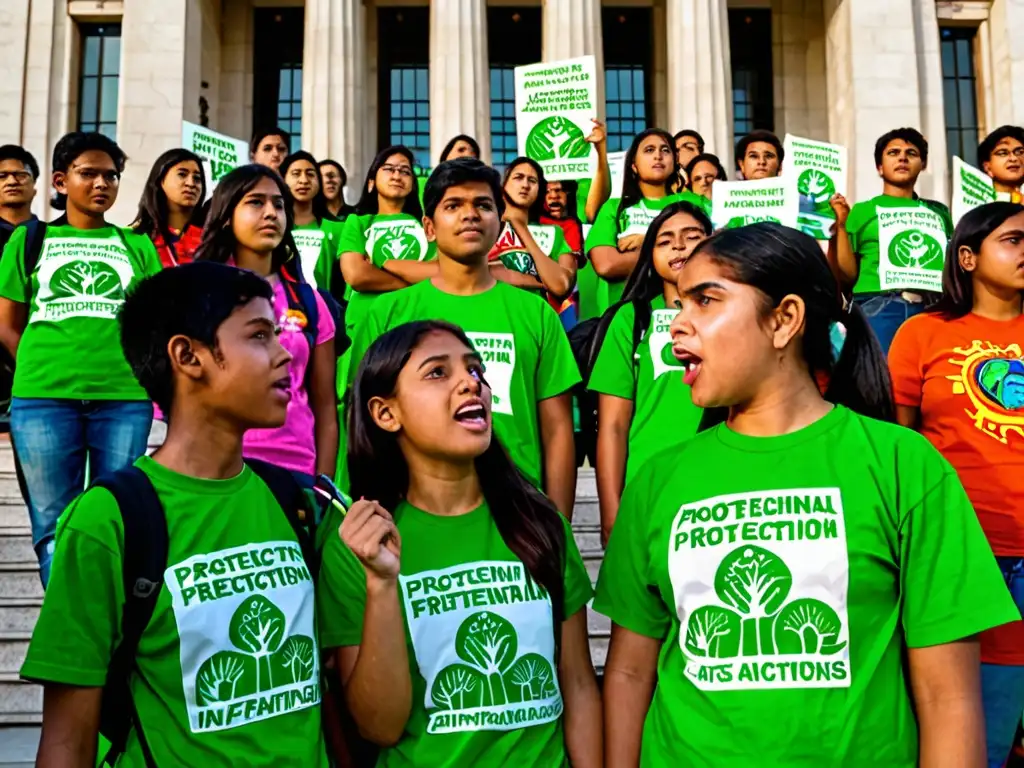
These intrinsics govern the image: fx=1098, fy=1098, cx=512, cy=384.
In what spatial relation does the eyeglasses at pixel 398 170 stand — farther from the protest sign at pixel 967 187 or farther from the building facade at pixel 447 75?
the building facade at pixel 447 75

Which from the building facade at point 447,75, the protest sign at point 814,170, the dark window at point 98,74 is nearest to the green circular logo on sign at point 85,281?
the protest sign at point 814,170

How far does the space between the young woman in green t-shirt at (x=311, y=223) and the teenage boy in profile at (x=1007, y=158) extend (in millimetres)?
5202

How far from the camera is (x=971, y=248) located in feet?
14.2

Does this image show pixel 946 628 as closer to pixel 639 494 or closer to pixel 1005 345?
pixel 639 494

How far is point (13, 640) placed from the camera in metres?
5.36

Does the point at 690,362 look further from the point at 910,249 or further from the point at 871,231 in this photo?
the point at 871,231

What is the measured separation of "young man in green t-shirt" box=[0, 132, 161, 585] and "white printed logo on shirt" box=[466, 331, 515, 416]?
1.72 m

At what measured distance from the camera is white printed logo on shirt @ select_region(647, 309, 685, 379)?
4.65 meters

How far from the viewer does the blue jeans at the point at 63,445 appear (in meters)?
5.00

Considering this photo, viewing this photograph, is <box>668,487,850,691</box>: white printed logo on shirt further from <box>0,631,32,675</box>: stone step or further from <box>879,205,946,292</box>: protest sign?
<box>879,205,946,292</box>: protest sign

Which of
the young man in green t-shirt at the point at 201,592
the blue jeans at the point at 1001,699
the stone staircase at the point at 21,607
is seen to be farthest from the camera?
the stone staircase at the point at 21,607

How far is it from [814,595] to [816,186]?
771cm

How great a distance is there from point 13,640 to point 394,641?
347 cm

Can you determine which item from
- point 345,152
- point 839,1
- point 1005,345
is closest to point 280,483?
point 1005,345
